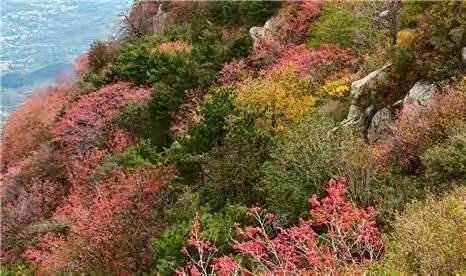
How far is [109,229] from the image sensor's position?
21531 mm

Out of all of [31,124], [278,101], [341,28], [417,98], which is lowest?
[31,124]

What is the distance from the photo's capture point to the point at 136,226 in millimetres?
21156

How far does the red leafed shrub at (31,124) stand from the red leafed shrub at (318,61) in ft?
59.9

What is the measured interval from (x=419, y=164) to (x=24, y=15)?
67.6 m

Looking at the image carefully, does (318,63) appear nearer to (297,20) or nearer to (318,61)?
(318,61)

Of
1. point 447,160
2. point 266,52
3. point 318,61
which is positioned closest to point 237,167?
point 447,160

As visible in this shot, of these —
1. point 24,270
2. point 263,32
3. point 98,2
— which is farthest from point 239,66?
point 98,2

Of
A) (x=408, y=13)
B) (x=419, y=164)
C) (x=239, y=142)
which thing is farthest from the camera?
(x=408, y=13)

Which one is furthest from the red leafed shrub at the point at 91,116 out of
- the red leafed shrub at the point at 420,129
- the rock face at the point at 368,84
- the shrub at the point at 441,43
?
the red leafed shrub at the point at 420,129

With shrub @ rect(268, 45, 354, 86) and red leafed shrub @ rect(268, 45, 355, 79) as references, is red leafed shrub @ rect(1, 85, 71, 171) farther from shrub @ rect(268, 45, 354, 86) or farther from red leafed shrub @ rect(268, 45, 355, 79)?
shrub @ rect(268, 45, 354, 86)

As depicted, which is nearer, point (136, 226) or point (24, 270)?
point (136, 226)

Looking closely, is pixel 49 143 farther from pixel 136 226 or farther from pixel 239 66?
pixel 136 226

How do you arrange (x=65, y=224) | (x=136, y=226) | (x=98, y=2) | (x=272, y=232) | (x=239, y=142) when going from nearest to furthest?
(x=272, y=232), (x=239, y=142), (x=136, y=226), (x=65, y=224), (x=98, y=2)

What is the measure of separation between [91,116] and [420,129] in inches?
965
